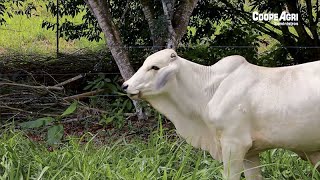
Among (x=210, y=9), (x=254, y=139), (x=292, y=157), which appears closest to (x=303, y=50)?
Result: (x=210, y=9)

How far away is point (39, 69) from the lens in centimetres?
641

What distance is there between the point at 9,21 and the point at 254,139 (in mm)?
6606

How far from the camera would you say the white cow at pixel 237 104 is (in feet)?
8.99

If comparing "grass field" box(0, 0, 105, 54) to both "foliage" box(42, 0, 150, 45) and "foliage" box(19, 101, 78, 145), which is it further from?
"foliage" box(19, 101, 78, 145)

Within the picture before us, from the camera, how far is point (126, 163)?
344 centimetres

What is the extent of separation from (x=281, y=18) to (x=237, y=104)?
3518 millimetres

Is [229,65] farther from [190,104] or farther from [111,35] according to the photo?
[111,35]

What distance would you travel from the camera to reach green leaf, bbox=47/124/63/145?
175 inches

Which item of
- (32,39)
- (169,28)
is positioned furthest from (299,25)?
(32,39)

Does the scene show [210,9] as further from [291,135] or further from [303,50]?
[291,135]

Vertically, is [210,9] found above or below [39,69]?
above

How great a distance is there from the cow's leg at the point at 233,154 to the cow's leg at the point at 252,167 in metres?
0.17

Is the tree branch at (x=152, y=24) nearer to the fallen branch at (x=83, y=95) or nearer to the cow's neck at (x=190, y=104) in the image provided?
the fallen branch at (x=83, y=95)

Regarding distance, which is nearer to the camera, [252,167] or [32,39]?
[252,167]
